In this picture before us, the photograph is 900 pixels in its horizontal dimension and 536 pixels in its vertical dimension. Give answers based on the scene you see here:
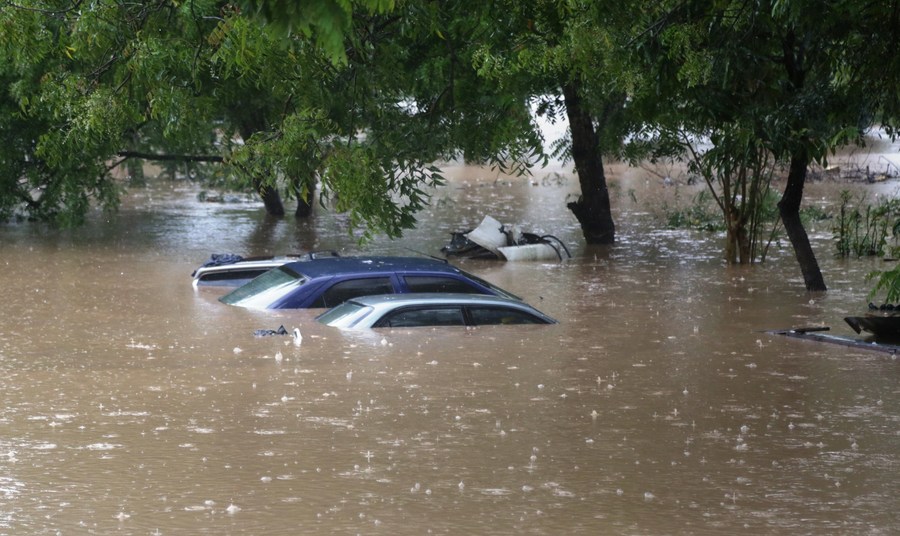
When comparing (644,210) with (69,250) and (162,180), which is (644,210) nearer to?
(69,250)

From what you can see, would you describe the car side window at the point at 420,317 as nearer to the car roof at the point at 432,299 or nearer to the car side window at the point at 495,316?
the car roof at the point at 432,299

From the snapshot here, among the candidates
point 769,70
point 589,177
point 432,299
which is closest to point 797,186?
point 769,70

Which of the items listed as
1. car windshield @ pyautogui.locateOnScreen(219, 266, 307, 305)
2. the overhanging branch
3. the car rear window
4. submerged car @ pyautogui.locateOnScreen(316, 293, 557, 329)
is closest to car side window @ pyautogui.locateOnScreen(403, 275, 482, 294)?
submerged car @ pyautogui.locateOnScreen(316, 293, 557, 329)

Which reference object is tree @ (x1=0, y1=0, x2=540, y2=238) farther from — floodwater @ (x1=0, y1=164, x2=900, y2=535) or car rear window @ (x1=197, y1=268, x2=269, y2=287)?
floodwater @ (x1=0, y1=164, x2=900, y2=535)

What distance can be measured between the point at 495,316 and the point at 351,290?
1.94m

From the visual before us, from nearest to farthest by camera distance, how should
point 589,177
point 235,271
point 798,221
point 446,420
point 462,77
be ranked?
point 446,420
point 235,271
point 798,221
point 462,77
point 589,177

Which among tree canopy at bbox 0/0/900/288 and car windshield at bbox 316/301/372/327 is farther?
tree canopy at bbox 0/0/900/288

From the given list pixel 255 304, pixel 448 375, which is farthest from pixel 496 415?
pixel 255 304

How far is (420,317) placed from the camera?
→ 1354 cm

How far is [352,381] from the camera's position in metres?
11.5

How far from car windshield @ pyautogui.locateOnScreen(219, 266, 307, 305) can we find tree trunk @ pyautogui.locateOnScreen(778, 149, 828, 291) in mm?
7295

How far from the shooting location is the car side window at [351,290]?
14.7 meters

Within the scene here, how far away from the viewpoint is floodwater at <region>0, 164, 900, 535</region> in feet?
25.6

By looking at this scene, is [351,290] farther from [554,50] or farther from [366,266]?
[554,50]
